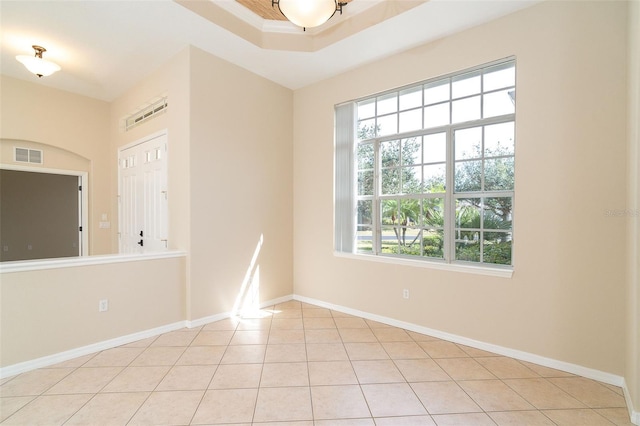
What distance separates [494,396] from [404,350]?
35.1 inches

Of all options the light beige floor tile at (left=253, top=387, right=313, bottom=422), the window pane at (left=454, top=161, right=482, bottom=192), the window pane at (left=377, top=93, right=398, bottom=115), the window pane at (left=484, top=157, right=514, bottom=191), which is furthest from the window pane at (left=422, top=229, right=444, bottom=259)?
the light beige floor tile at (left=253, top=387, right=313, bottom=422)

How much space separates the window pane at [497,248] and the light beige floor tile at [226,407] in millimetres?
2609

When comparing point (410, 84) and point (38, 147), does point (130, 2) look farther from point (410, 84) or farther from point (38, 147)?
point (38, 147)

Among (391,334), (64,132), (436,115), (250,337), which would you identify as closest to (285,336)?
(250,337)

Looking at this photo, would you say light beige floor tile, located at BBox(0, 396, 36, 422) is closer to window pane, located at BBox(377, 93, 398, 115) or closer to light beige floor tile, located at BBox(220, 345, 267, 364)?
light beige floor tile, located at BBox(220, 345, 267, 364)

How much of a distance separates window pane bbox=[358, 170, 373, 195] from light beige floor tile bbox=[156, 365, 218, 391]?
9.03 feet

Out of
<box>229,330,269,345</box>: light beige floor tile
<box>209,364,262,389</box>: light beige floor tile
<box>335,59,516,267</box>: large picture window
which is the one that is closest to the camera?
<box>209,364,262,389</box>: light beige floor tile

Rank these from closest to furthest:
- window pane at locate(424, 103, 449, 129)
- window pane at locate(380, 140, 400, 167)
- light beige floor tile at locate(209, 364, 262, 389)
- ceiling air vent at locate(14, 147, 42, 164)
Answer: light beige floor tile at locate(209, 364, 262, 389)
window pane at locate(424, 103, 449, 129)
window pane at locate(380, 140, 400, 167)
ceiling air vent at locate(14, 147, 42, 164)

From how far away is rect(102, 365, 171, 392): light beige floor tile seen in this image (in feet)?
7.39

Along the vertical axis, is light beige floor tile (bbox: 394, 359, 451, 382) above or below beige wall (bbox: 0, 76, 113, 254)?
below

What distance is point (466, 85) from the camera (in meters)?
3.19

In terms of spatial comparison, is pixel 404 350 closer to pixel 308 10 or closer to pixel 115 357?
pixel 115 357

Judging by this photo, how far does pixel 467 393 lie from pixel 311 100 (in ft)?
13.5

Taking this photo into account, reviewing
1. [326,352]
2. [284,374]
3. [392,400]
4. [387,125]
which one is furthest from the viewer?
[387,125]
